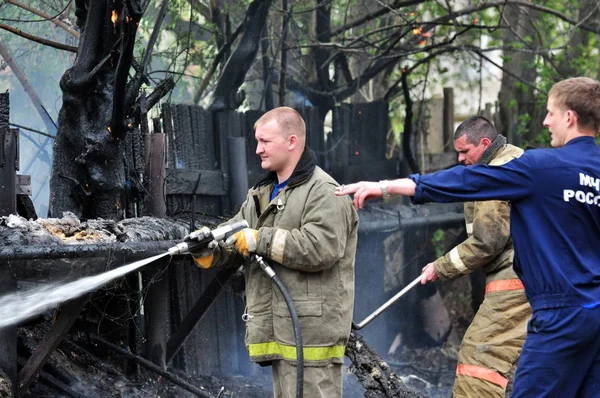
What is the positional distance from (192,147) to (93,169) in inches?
82.6

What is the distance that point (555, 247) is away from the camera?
13.0 ft

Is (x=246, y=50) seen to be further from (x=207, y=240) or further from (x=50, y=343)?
(x=207, y=240)

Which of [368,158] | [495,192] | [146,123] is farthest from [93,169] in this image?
[368,158]

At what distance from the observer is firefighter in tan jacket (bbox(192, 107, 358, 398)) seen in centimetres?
479

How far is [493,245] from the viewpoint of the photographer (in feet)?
20.4

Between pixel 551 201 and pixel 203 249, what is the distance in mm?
1882

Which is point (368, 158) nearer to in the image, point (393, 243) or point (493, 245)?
point (393, 243)

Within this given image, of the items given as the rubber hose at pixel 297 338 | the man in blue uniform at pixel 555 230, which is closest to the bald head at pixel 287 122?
the rubber hose at pixel 297 338

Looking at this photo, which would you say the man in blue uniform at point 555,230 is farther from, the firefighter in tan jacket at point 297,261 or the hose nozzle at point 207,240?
the hose nozzle at point 207,240

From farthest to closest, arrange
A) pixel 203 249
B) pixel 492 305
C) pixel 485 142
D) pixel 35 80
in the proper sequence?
pixel 35 80 → pixel 485 142 → pixel 492 305 → pixel 203 249

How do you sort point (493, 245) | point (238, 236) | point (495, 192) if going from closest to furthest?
point (495, 192), point (238, 236), point (493, 245)

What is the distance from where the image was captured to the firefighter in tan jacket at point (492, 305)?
6219 mm

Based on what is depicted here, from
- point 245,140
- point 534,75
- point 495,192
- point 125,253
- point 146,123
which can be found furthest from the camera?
point 534,75

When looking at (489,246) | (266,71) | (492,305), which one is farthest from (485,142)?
(266,71)
